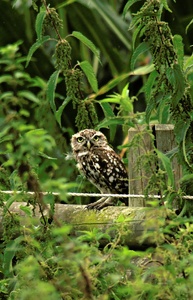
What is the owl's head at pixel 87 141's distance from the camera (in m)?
7.97

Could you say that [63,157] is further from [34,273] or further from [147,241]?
[34,273]

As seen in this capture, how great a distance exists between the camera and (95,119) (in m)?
6.76

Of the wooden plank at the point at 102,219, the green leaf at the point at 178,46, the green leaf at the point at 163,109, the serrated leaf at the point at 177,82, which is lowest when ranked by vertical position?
the wooden plank at the point at 102,219

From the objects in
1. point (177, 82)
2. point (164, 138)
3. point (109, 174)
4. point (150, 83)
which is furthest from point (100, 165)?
point (177, 82)

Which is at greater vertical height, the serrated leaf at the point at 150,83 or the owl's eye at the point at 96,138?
the serrated leaf at the point at 150,83

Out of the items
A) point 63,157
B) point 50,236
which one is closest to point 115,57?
point 63,157

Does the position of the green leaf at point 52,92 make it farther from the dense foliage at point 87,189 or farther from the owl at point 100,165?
the owl at point 100,165

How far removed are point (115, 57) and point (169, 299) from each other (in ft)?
24.4

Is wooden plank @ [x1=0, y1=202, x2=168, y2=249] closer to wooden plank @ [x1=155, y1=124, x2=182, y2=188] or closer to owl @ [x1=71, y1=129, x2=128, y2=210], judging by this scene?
wooden plank @ [x1=155, y1=124, x2=182, y2=188]

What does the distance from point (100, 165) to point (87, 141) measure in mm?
198

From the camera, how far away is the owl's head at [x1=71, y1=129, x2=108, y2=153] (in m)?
7.97

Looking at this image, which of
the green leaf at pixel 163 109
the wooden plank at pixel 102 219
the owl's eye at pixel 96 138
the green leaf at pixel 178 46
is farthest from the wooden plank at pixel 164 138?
the owl's eye at pixel 96 138

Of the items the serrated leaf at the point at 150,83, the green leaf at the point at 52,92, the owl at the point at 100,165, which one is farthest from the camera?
the owl at the point at 100,165

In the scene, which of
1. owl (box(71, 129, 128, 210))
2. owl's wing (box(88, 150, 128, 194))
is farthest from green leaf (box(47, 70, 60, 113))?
owl's wing (box(88, 150, 128, 194))
